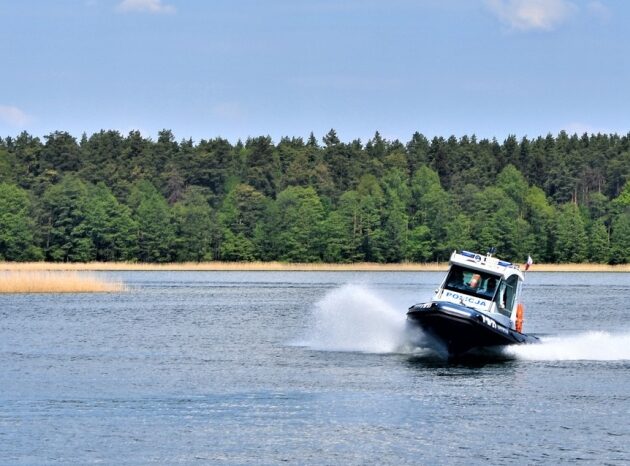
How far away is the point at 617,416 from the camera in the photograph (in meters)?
32.7

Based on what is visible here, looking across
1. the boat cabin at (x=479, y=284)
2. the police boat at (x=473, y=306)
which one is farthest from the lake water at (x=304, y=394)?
the boat cabin at (x=479, y=284)

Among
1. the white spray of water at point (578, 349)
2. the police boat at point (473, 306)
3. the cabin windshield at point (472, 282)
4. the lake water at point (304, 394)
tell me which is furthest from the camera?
the white spray of water at point (578, 349)

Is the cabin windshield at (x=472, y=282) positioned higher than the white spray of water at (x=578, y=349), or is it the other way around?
the cabin windshield at (x=472, y=282)

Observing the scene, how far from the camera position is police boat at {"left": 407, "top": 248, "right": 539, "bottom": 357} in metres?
42.0

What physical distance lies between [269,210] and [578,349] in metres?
113

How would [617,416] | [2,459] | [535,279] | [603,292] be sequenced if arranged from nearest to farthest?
[2,459] < [617,416] < [603,292] < [535,279]

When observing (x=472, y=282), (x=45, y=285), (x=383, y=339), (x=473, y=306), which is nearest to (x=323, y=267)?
(x=45, y=285)

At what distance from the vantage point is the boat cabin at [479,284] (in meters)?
43.2

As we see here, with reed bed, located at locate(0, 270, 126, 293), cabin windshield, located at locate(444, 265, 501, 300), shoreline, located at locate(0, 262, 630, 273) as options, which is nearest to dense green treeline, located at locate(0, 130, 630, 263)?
shoreline, located at locate(0, 262, 630, 273)

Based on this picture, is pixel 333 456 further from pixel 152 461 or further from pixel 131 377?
pixel 131 377

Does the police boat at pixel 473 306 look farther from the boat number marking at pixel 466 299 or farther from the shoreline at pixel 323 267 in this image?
the shoreline at pixel 323 267

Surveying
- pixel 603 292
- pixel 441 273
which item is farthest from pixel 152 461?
pixel 441 273

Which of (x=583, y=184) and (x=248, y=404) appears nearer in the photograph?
(x=248, y=404)

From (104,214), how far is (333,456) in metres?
124
